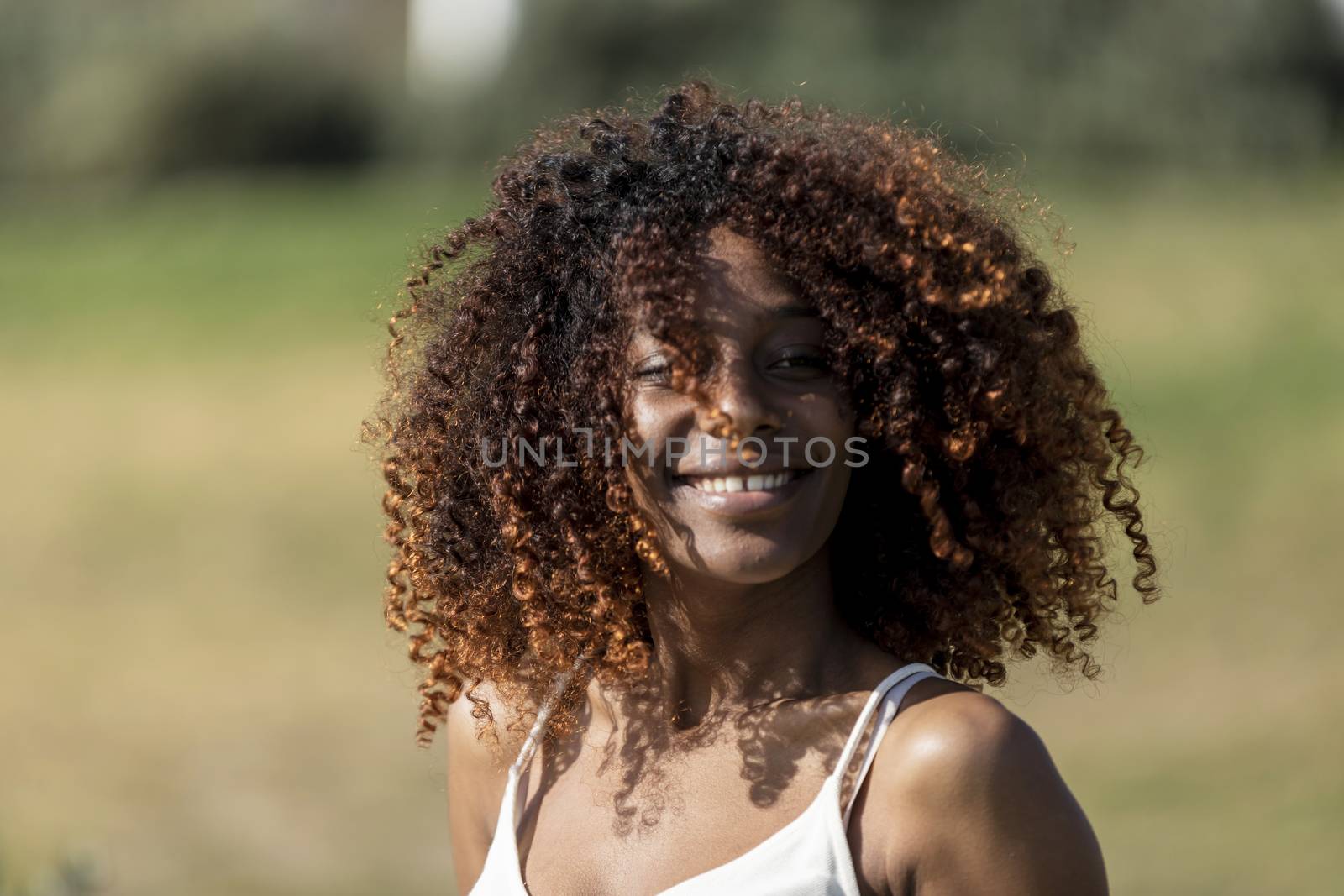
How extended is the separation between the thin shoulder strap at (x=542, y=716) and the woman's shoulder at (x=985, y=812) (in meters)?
0.66

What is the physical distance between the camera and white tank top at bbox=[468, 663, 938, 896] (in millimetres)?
2143

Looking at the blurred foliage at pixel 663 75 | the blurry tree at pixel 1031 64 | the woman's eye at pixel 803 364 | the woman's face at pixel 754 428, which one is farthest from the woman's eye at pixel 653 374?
the blurry tree at pixel 1031 64

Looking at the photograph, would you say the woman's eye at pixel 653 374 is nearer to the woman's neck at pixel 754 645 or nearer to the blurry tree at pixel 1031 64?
the woman's neck at pixel 754 645

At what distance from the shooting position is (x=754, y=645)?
2.44 m

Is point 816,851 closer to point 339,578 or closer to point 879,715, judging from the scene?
point 879,715

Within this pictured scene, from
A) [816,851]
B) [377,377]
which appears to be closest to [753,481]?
[816,851]

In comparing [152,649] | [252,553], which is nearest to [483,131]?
[252,553]

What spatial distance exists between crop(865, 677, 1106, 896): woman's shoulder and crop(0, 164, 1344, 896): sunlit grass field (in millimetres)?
1512

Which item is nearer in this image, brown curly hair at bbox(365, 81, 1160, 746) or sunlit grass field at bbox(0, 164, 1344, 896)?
brown curly hair at bbox(365, 81, 1160, 746)

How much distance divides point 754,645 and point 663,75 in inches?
733

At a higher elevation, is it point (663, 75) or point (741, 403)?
point (663, 75)

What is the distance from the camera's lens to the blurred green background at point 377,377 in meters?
7.38

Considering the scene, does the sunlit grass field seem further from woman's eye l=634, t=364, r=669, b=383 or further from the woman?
woman's eye l=634, t=364, r=669, b=383

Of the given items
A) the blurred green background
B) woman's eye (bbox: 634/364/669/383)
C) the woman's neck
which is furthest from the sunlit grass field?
the woman's neck
